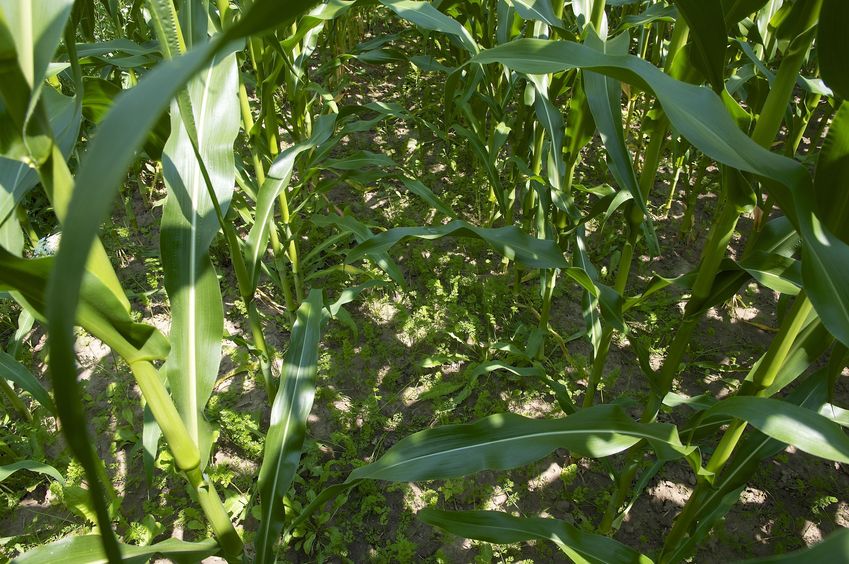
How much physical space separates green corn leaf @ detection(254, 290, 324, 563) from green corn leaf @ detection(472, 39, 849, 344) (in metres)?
1.09

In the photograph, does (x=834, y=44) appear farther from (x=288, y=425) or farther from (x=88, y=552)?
(x=88, y=552)

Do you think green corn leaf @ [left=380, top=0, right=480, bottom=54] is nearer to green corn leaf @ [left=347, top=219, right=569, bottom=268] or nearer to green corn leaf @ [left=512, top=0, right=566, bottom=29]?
green corn leaf @ [left=512, top=0, right=566, bottom=29]

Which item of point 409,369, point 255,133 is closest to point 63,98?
point 255,133

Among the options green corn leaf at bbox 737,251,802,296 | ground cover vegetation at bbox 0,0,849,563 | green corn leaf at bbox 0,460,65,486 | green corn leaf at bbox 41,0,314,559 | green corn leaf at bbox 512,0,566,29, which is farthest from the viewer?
green corn leaf at bbox 512,0,566,29

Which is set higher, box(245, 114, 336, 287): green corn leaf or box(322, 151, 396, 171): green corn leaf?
box(322, 151, 396, 171): green corn leaf

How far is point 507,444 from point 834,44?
99 cm

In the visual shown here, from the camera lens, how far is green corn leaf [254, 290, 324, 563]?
1392 mm

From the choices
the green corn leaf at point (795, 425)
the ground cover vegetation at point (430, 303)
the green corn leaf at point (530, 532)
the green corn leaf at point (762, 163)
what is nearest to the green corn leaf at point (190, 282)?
the ground cover vegetation at point (430, 303)

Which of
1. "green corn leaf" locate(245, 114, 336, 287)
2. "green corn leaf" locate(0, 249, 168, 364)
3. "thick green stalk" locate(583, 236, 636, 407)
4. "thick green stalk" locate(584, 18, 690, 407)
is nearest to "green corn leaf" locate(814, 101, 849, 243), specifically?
"thick green stalk" locate(584, 18, 690, 407)

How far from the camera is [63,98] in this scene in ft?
4.19

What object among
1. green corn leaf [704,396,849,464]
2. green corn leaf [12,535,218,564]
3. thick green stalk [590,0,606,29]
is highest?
thick green stalk [590,0,606,29]

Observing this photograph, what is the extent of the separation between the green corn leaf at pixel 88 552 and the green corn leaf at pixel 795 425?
119cm

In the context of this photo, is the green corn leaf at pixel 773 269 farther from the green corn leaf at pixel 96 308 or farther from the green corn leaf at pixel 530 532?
the green corn leaf at pixel 96 308

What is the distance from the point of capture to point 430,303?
2932mm
